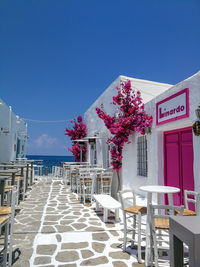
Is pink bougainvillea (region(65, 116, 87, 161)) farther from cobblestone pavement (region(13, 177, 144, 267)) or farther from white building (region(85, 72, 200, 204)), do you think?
cobblestone pavement (region(13, 177, 144, 267))

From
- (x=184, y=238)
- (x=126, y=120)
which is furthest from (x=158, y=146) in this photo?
(x=184, y=238)

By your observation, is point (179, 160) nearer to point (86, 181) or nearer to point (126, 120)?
point (126, 120)

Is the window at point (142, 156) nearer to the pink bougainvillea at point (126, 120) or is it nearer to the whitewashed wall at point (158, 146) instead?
the whitewashed wall at point (158, 146)

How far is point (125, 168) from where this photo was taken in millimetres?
7617

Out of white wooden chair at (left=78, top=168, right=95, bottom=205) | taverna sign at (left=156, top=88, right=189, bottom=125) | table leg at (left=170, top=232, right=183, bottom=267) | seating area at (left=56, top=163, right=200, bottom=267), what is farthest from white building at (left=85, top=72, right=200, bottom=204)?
table leg at (left=170, top=232, right=183, bottom=267)

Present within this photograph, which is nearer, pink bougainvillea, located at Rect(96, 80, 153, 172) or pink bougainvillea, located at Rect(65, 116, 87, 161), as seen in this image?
pink bougainvillea, located at Rect(96, 80, 153, 172)

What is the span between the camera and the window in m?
6.77

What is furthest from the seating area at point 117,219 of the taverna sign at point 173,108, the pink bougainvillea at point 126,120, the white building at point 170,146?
the taverna sign at point 173,108

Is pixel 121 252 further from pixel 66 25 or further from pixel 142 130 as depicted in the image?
pixel 66 25

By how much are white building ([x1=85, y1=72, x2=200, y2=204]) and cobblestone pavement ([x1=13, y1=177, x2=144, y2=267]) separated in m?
1.80

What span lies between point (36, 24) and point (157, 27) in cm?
691

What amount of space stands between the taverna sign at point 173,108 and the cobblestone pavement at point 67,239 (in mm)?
2974

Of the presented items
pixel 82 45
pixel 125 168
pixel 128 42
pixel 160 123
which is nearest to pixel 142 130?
pixel 160 123

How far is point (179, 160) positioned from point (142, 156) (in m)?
2.01
